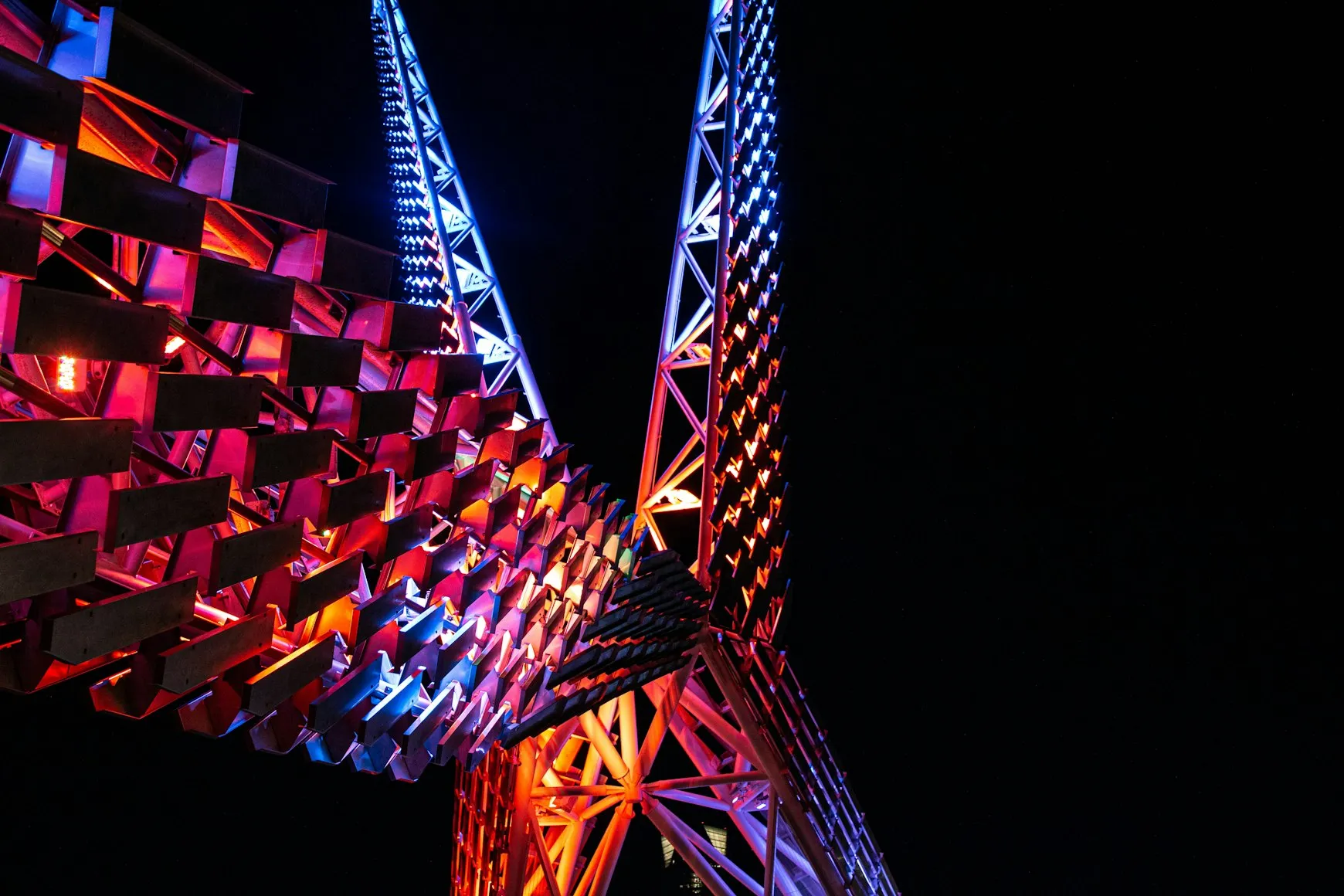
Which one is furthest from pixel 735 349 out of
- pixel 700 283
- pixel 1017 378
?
pixel 1017 378

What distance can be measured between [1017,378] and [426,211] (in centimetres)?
661

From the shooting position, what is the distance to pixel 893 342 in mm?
9547

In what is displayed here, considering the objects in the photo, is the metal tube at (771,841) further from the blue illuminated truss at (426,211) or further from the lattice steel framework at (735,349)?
the blue illuminated truss at (426,211)

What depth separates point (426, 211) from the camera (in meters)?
4.80

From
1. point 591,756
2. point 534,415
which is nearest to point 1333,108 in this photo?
point 534,415

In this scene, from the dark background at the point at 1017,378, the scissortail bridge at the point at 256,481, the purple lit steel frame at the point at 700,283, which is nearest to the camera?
the scissortail bridge at the point at 256,481

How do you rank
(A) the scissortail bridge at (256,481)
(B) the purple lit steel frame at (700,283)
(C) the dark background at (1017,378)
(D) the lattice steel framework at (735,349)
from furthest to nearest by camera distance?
(C) the dark background at (1017,378) → (B) the purple lit steel frame at (700,283) → (D) the lattice steel framework at (735,349) → (A) the scissortail bridge at (256,481)

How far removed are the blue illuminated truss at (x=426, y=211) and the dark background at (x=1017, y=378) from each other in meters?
1.61

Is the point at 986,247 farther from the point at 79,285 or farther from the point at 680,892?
the point at 79,285

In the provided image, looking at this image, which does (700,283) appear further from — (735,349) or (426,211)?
(426,211)

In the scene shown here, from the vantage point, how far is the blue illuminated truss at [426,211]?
4.53 meters

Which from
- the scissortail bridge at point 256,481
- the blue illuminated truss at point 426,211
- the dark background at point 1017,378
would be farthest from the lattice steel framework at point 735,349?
the dark background at point 1017,378

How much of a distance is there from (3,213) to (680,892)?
887cm

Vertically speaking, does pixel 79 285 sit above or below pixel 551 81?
below
